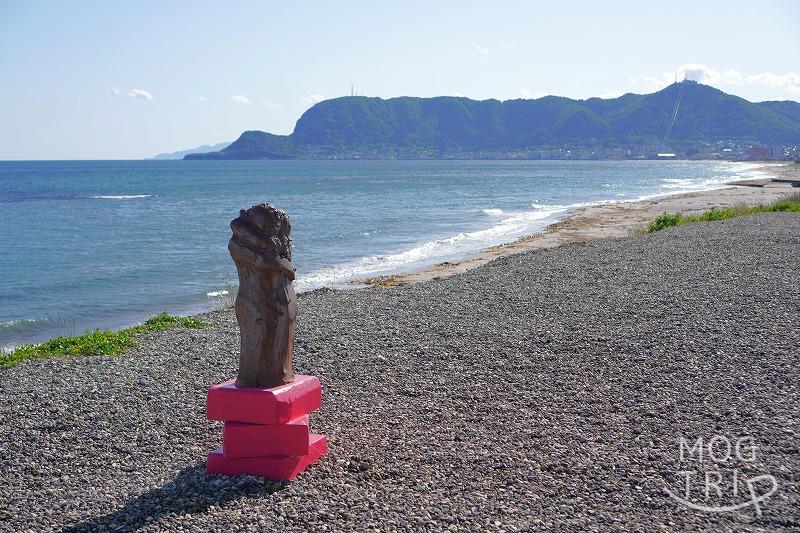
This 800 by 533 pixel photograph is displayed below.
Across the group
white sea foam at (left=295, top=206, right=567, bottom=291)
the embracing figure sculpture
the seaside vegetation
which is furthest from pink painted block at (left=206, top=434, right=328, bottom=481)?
white sea foam at (left=295, top=206, right=567, bottom=291)

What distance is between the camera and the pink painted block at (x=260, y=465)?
21.8 feet

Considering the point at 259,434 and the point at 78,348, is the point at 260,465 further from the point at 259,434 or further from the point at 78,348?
the point at 78,348

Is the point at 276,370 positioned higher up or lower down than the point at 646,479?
higher up

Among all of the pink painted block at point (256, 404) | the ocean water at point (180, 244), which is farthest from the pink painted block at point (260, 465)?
the ocean water at point (180, 244)

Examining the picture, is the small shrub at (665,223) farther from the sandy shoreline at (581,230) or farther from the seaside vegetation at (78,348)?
the seaside vegetation at (78,348)

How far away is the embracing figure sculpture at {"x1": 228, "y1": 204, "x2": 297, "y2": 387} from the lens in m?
6.89

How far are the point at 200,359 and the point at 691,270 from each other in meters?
11.1

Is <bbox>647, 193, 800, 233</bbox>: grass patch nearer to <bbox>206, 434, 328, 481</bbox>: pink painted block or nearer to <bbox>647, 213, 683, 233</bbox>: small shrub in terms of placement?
<bbox>647, 213, 683, 233</bbox>: small shrub

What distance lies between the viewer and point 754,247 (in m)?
20.3

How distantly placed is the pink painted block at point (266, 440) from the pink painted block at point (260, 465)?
5cm

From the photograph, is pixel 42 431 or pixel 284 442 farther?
pixel 42 431

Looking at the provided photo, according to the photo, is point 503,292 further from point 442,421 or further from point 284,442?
point 284,442

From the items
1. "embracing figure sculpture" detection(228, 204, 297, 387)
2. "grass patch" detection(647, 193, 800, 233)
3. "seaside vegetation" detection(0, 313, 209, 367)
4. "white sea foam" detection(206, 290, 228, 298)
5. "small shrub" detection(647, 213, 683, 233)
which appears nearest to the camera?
"embracing figure sculpture" detection(228, 204, 297, 387)

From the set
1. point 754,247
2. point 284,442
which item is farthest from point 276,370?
point 754,247
